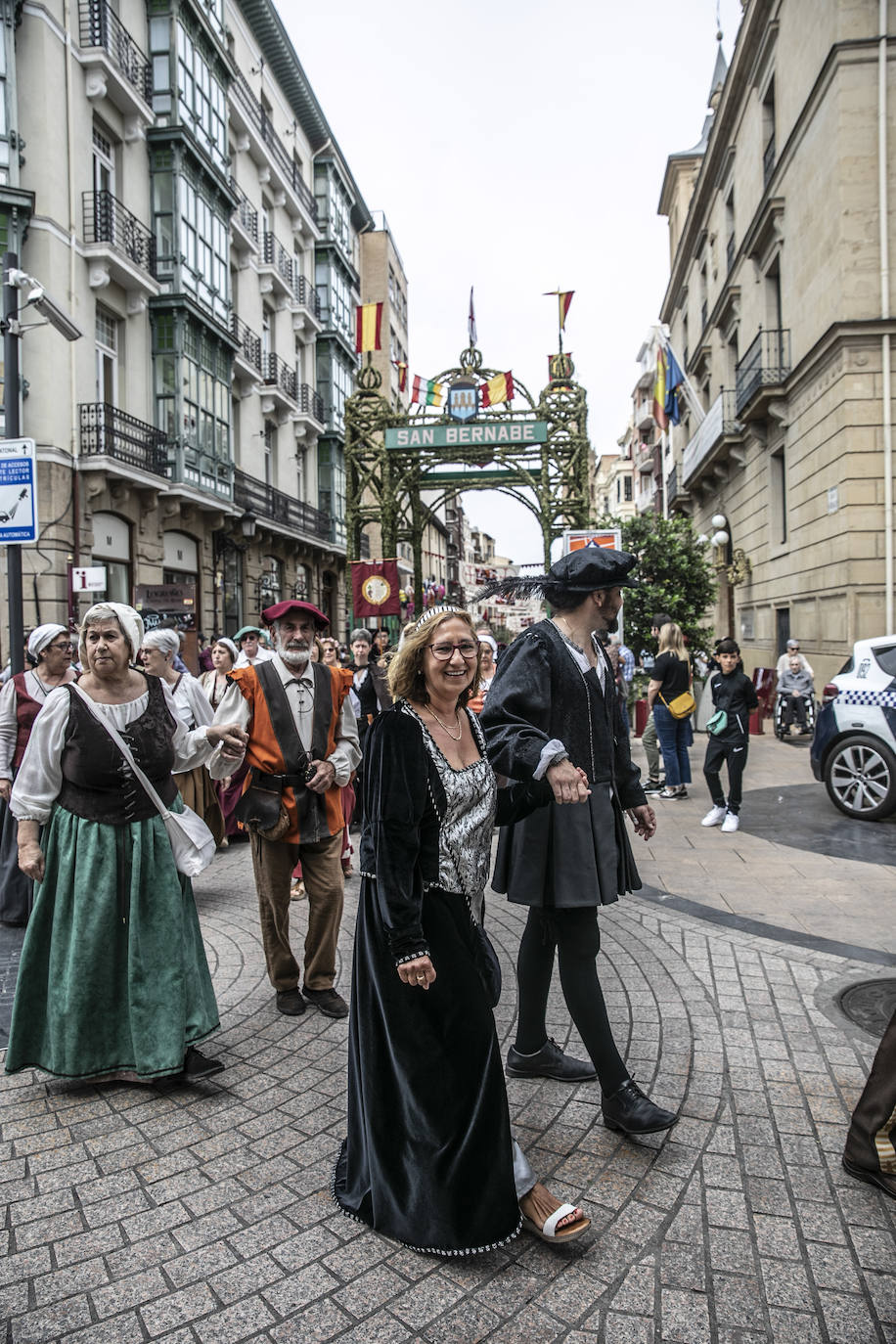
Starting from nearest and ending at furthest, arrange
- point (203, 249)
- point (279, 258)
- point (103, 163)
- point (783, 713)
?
1. point (783, 713)
2. point (103, 163)
3. point (203, 249)
4. point (279, 258)

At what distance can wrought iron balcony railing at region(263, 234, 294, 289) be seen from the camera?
27.7m

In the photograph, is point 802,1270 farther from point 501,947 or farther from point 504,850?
point 501,947

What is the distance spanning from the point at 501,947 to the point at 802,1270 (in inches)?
105

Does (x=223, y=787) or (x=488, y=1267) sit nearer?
(x=488, y=1267)

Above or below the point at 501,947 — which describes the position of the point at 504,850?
above

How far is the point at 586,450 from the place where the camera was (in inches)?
677

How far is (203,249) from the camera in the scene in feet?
68.8

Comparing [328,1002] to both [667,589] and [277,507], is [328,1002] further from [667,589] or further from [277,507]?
[277,507]

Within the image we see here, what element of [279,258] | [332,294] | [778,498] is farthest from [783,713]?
[332,294]

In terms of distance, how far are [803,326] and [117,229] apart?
13.4 metres

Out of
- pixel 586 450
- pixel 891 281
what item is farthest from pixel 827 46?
pixel 586 450

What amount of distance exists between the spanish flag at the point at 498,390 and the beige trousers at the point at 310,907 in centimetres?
1491

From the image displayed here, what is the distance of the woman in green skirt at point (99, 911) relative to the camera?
11.1 feet

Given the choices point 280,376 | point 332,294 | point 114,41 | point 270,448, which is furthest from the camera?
point 332,294
